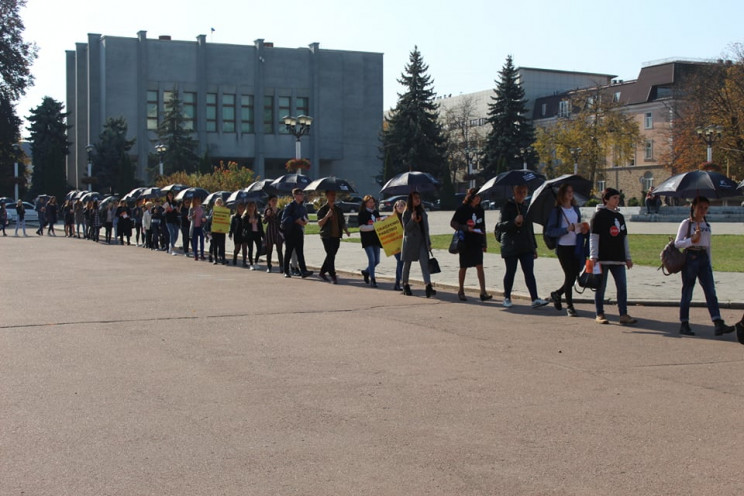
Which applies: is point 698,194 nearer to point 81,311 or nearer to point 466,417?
point 466,417

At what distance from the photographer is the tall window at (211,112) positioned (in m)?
90.6

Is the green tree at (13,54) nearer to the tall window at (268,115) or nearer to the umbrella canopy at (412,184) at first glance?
the tall window at (268,115)

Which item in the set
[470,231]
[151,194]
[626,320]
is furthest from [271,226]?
[151,194]

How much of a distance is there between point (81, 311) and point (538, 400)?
796 cm

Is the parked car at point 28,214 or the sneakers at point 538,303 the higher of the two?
the parked car at point 28,214

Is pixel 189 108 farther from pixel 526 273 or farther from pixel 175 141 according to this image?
pixel 526 273

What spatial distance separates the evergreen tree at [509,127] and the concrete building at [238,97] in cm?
1405

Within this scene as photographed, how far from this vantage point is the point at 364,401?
23.6 ft

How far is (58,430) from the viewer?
6250 millimetres

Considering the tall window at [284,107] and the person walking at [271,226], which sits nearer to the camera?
the person walking at [271,226]

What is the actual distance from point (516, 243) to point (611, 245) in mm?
2105

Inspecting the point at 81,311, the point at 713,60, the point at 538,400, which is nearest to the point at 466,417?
the point at 538,400

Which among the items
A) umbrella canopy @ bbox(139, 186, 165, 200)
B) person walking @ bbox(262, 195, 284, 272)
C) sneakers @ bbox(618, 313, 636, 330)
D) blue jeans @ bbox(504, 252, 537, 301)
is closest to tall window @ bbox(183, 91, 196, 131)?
umbrella canopy @ bbox(139, 186, 165, 200)

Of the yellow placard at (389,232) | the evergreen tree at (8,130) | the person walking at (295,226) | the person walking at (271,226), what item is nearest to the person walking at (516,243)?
the yellow placard at (389,232)
